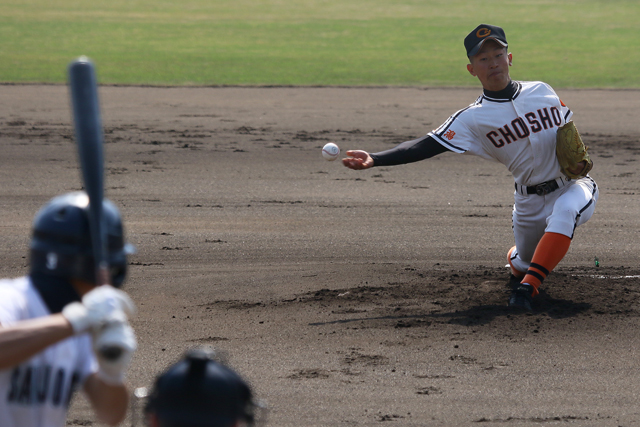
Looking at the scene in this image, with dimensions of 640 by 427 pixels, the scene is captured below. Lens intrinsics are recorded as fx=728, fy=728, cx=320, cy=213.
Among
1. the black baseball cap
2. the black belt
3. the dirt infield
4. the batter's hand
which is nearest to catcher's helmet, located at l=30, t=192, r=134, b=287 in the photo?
the dirt infield

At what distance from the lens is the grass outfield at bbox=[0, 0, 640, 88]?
18.5 metres

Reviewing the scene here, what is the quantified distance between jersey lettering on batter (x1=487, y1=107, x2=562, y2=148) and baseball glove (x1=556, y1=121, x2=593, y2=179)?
0.38 feet

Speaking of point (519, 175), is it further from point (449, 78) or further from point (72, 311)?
point (449, 78)

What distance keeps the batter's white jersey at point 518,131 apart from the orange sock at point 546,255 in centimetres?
48

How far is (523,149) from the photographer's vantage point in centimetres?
527

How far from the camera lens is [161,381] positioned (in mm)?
1541

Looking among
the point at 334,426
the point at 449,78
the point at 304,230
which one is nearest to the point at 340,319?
the point at 334,426

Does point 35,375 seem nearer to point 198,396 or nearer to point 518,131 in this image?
point 198,396

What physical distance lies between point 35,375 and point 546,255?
397cm

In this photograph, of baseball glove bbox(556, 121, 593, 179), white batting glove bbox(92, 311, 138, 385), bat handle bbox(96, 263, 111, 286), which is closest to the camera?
white batting glove bbox(92, 311, 138, 385)

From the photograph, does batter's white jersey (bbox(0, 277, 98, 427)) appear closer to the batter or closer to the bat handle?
the bat handle

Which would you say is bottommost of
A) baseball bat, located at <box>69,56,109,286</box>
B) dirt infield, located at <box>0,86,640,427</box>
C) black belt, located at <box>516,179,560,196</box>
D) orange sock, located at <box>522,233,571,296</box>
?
A: dirt infield, located at <box>0,86,640,427</box>

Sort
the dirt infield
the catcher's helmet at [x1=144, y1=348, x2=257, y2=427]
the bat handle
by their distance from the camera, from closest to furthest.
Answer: the catcher's helmet at [x1=144, y1=348, x2=257, y2=427] < the bat handle < the dirt infield

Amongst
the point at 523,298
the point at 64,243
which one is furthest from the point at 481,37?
the point at 64,243
